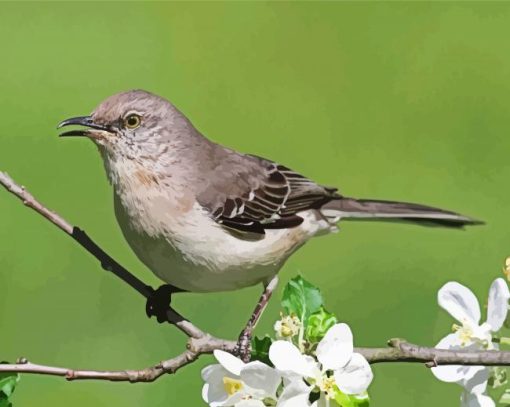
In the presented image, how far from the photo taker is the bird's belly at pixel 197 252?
3.78 metres

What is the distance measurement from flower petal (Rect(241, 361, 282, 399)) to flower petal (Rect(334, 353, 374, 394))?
0.44 feet

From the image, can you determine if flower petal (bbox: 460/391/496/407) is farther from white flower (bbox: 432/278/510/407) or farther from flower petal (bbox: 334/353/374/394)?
flower petal (bbox: 334/353/374/394)

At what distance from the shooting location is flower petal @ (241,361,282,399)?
2473mm

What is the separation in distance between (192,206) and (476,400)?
5.51 feet

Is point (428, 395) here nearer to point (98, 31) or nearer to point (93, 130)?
point (93, 130)

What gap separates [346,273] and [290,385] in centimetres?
584

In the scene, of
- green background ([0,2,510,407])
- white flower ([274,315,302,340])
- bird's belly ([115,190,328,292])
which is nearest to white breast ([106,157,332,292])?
bird's belly ([115,190,328,292])

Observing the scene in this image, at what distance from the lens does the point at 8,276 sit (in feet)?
26.9

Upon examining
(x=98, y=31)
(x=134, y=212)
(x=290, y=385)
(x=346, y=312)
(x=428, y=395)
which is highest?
(x=98, y=31)

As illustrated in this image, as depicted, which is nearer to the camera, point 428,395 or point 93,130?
point 93,130

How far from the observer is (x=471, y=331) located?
8.62ft

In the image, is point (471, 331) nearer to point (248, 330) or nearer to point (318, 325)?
point (318, 325)

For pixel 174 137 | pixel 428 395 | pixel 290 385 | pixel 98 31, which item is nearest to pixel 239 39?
pixel 98 31

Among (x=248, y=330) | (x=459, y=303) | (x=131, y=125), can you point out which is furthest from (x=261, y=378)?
(x=131, y=125)
